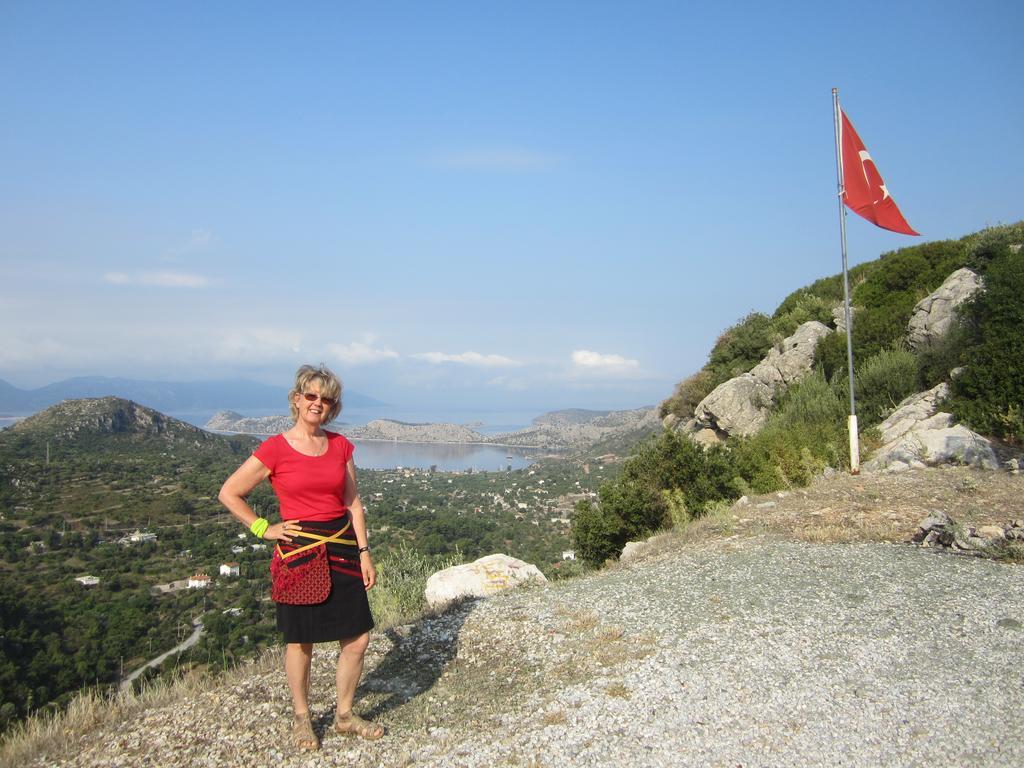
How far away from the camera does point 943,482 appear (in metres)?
9.84

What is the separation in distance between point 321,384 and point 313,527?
0.87 m

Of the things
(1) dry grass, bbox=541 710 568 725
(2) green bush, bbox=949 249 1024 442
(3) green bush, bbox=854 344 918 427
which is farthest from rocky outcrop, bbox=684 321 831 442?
(1) dry grass, bbox=541 710 568 725

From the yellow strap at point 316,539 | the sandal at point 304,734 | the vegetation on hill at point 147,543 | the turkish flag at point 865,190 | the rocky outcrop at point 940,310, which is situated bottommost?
the vegetation on hill at point 147,543

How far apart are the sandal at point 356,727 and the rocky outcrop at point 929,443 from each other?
33.6 ft

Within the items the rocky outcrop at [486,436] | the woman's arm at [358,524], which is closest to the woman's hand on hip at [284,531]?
the woman's arm at [358,524]

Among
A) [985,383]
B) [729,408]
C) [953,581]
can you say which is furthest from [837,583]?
[729,408]

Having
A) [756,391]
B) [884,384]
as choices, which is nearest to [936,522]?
[884,384]

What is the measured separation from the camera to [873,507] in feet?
29.7

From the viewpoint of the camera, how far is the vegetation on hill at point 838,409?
11.7 metres

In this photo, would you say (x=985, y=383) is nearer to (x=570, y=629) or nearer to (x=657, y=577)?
(x=657, y=577)

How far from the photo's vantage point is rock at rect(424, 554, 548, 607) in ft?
26.8

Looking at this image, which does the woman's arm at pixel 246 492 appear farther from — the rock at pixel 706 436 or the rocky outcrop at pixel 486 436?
the rocky outcrop at pixel 486 436

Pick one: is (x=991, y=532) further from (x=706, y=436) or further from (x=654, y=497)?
(x=706, y=436)

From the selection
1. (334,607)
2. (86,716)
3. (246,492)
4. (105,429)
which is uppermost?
(246,492)
